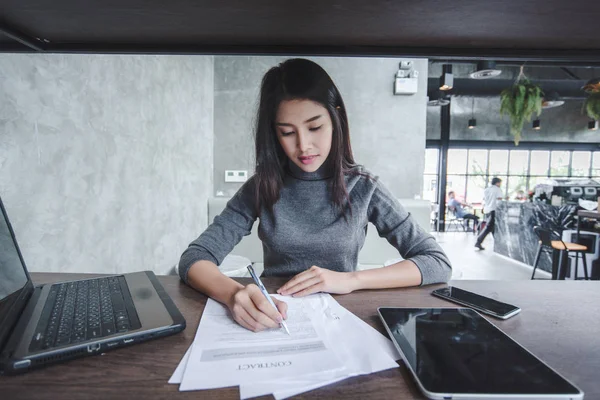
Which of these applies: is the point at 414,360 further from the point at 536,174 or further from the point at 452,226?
the point at 536,174

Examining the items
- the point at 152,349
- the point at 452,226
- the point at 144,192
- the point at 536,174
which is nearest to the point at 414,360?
the point at 152,349

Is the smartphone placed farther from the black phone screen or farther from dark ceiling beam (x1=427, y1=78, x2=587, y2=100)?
dark ceiling beam (x1=427, y1=78, x2=587, y2=100)

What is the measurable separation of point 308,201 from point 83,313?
2.62 ft

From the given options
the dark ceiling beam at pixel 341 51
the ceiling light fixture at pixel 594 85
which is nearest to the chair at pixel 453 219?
the ceiling light fixture at pixel 594 85

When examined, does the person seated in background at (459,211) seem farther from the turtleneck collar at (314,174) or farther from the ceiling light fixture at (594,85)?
the turtleneck collar at (314,174)

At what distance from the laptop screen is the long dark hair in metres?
0.68

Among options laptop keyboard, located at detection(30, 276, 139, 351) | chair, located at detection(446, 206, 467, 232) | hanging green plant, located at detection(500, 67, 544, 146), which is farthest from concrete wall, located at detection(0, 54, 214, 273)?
chair, located at detection(446, 206, 467, 232)

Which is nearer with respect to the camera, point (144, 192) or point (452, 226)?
point (144, 192)

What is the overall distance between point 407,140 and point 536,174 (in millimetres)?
9902

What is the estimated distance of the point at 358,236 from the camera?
1259 millimetres

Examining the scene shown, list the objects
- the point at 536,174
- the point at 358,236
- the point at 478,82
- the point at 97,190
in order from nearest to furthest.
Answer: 1. the point at 358,236
2. the point at 97,190
3. the point at 478,82
4. the point at 536,174

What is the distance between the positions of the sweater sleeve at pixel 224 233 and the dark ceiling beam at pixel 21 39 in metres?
0.60

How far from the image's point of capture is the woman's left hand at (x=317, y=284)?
791 mm

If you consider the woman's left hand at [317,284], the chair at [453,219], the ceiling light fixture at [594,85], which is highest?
the ceiling light fixture at [594,85]
